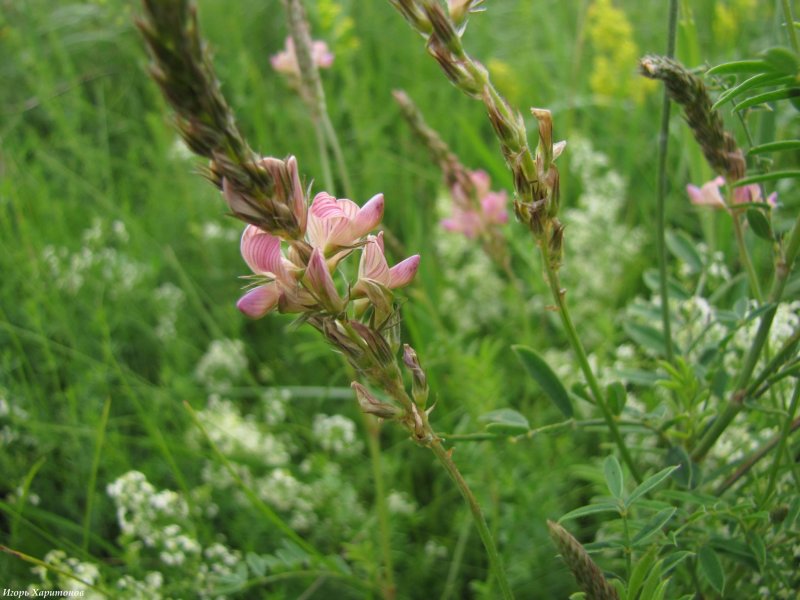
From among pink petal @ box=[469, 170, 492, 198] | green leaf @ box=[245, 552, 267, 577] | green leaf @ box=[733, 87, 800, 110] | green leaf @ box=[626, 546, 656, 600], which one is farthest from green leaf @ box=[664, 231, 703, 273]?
green leaf @ box=[245, 552, 267, 577]

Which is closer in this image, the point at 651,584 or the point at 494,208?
the point at 651,584

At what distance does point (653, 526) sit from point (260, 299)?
23.4 inches

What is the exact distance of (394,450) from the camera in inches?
81.4

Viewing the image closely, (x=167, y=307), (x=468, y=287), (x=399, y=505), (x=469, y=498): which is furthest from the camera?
(x=468, y=287)

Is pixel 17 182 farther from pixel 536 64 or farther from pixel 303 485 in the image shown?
→ pixel 536 64

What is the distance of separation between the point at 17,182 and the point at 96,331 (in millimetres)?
643

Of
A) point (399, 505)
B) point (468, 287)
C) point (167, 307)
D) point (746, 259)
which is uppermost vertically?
point (746, 259)

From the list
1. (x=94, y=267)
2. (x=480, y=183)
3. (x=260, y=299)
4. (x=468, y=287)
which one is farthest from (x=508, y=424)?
(x=94, y=267)

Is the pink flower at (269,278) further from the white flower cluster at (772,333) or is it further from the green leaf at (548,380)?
the white flower cluster at (772,333)

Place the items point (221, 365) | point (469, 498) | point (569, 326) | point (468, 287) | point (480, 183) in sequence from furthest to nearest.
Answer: point (468, 287), point (221, 365), point (480, 183), point (569, 326), point (469, 498)

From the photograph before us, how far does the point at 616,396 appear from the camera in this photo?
1163mm

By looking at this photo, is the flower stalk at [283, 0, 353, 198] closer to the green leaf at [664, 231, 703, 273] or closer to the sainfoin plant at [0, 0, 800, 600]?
the sainfoin plant at [0, 0, 800, 600]

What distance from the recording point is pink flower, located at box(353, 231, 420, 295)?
85 centimetres

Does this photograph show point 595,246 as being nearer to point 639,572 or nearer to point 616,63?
point 616,63
